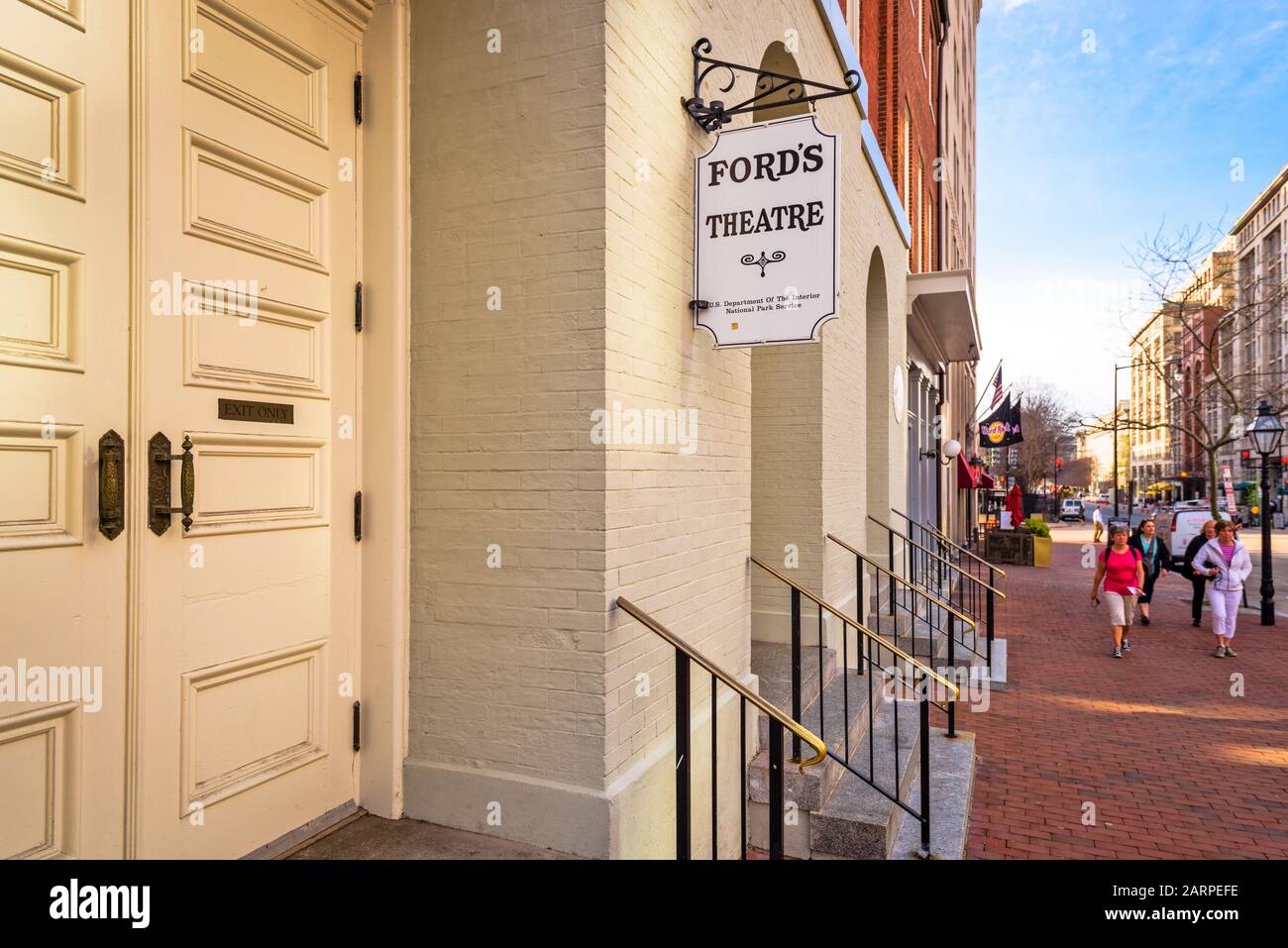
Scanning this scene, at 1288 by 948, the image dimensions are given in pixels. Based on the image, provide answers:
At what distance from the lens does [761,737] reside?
5.16 metres

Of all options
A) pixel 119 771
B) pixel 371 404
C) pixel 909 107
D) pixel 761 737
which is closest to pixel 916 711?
pixel 761 737

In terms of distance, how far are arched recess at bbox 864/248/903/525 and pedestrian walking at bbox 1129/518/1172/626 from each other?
514 centimetres

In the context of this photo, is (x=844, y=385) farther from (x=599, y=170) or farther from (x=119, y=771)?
(x=119, y=771)

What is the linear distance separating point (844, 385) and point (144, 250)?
22.3ft

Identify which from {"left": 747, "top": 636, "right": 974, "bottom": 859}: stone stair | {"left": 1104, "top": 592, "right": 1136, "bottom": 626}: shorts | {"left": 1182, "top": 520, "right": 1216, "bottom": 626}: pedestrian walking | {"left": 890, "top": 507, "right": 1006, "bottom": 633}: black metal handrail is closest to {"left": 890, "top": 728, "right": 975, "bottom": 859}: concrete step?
{"left": 747, "top": 636, "right": 974, "bottom": 859}: stone stair

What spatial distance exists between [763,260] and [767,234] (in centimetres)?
13

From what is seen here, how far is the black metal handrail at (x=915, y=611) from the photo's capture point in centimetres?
688

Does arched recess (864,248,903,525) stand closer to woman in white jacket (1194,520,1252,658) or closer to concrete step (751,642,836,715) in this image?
concrete step (751,642,836,715)

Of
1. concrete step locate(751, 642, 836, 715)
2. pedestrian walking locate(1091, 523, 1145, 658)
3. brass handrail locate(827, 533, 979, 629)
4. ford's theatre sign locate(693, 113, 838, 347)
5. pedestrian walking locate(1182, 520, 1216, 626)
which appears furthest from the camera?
pedestrian walking locate(1182, 520, 1216, 626)

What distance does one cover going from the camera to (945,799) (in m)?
5.54

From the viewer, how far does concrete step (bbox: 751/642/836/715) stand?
18.5 ft

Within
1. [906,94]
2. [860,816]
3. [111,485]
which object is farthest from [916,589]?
[906,94]

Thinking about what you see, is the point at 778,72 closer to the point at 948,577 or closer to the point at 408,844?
the point at 408,844

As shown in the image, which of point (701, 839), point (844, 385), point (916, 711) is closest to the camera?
point (701, 839)
